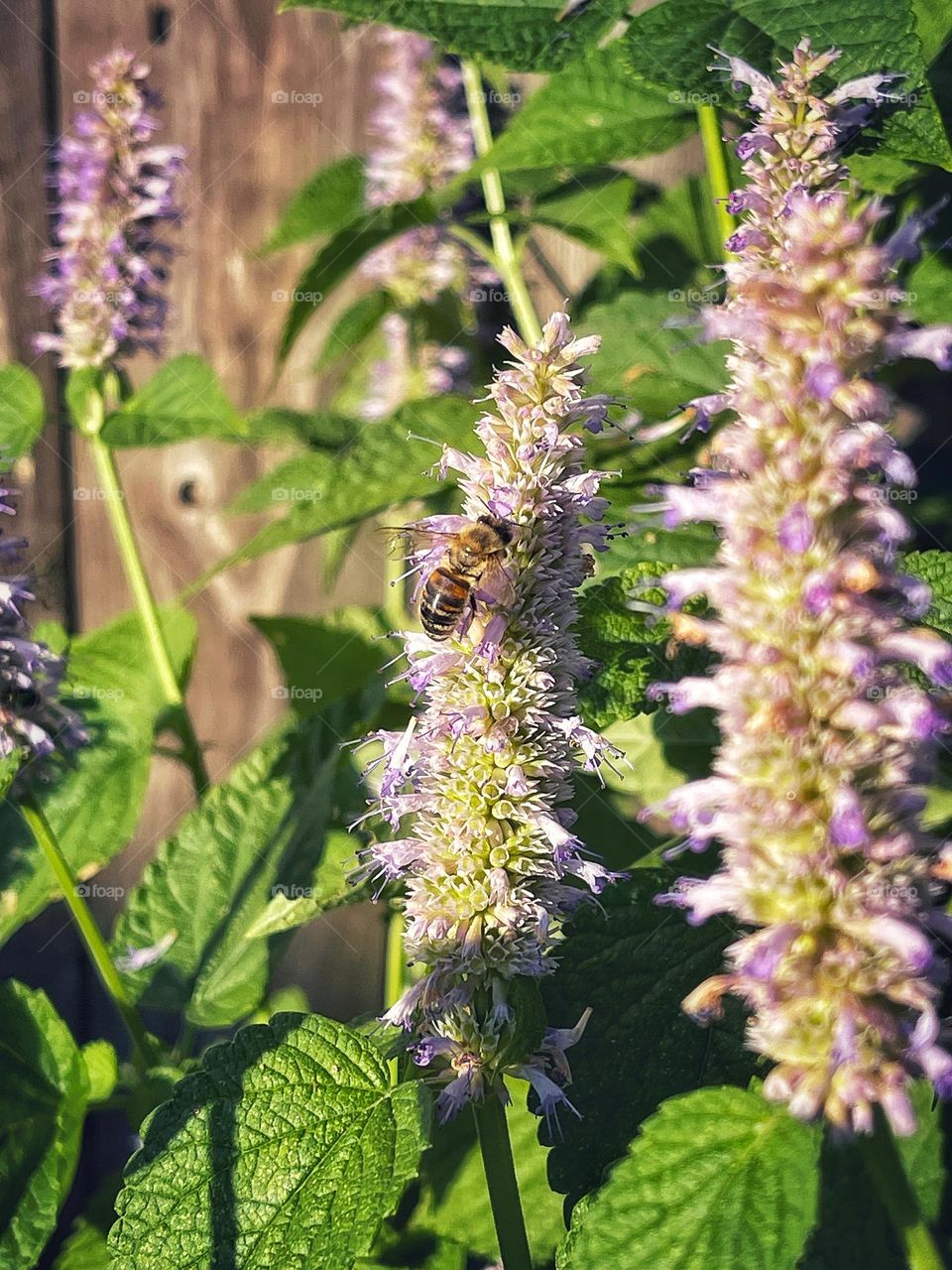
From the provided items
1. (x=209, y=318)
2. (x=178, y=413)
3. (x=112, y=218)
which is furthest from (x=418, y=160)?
(x=178, y=413)

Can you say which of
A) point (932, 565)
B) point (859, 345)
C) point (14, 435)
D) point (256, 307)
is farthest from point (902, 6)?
point (256, 307)

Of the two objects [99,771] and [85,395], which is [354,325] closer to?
[85,395]

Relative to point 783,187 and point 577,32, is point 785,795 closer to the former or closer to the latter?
point 783,187

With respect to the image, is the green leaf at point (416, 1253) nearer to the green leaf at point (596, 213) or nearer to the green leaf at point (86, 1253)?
the green leaf at point (86, 1253)

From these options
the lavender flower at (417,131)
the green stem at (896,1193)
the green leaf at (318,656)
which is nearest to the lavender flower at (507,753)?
the green stem at (896,1193)

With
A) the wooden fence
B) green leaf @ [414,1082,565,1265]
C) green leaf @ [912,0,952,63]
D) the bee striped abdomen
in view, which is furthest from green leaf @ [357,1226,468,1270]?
green leaf @ [912,0,952,63]

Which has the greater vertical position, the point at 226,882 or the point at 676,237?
the point at 676,237
